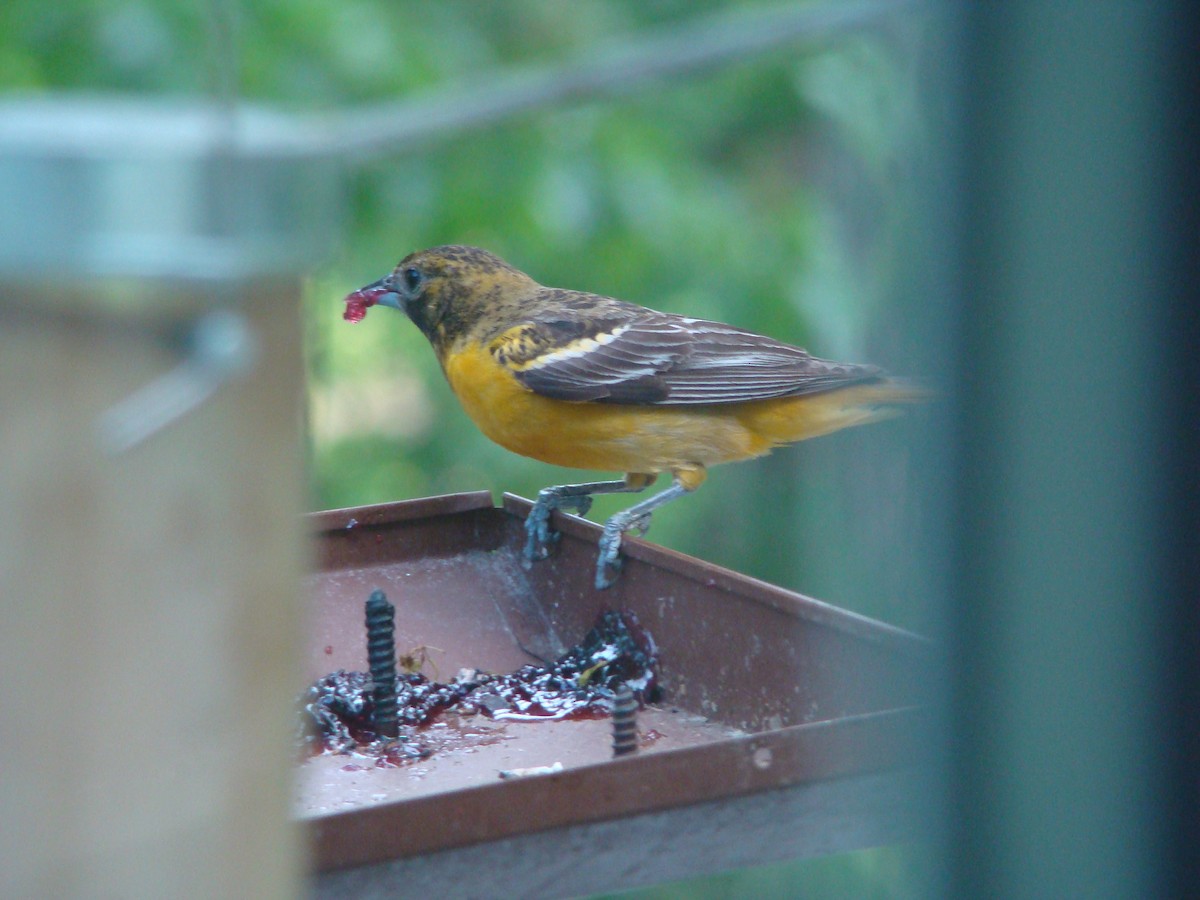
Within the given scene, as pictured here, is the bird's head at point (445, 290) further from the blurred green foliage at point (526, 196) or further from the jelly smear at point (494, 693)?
the jelly smear at point (494, 693)

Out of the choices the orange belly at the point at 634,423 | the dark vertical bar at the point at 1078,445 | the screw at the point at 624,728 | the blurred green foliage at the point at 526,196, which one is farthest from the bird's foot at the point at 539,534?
the dark vertical bar at the point at 1078,445

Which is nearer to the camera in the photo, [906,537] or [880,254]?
[906,537]

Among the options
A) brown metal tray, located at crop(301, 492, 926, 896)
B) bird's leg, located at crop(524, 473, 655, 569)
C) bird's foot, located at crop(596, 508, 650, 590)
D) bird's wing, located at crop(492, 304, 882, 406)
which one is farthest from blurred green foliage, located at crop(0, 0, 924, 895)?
bird's foot, located at crop(596, 508, 650, 590)

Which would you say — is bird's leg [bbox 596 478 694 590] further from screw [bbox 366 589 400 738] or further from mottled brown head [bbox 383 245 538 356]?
mottled brown head [bbox 383 245 538 356]

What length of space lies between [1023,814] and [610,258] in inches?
218

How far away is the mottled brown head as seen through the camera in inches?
191

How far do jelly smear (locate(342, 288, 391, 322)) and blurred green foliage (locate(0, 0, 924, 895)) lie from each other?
0.31 feet

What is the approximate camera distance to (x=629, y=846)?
6.65ft

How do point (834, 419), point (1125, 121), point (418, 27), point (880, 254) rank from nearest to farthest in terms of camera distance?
1. point (1125, 121)
2. point (880, 254)
3. point (834, 419)
4. point (418, 27)

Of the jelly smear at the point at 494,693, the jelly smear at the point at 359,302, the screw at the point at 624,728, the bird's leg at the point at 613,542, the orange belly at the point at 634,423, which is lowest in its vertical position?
the jelly smear at the point at 494,693

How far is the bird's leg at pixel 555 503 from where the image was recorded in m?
3.58

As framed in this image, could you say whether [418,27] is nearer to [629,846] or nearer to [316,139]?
[629,846]

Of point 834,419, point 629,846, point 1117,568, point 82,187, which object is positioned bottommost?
point 629,846

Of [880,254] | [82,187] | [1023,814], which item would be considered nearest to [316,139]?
[82,187]
